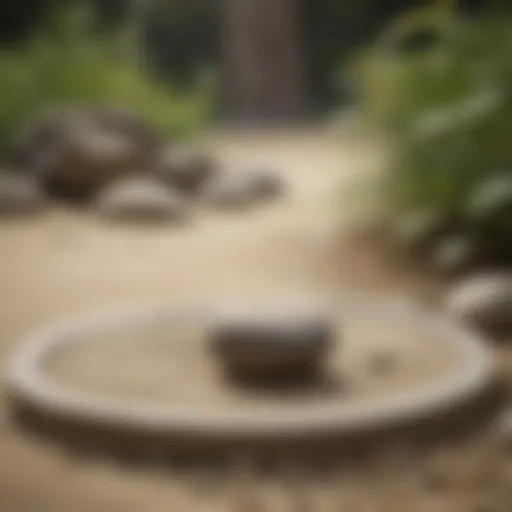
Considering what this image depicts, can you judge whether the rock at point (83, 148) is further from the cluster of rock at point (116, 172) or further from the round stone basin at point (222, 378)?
the round stone basin at point (222, 378)

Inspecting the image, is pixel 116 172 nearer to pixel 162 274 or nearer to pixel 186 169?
pixel 186 169

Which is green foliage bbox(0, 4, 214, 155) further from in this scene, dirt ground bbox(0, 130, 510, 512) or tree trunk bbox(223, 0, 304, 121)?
dirt ground bbox(0, 130, 510, 512)

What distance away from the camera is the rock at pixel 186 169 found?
197 inches

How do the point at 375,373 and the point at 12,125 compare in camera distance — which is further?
the point at 12,125

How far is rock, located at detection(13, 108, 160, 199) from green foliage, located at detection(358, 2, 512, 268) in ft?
3.94

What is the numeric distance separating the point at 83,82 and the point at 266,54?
56.5 inches

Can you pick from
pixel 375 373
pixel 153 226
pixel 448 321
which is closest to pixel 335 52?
pixel 153 226

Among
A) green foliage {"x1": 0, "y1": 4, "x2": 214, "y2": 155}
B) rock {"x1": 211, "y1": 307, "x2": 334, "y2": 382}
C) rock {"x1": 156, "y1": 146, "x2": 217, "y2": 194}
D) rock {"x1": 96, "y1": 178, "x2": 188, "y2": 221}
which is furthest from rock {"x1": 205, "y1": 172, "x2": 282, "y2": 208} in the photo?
rock {"x1": 211, "y1": 307, "x2": 334, "y2": 382}

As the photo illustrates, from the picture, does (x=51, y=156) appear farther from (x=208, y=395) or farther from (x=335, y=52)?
(x=208, y=395)

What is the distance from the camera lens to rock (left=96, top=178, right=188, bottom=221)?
399cm

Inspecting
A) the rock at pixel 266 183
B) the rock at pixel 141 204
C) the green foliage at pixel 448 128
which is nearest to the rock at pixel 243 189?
the rock at pixel 266 183

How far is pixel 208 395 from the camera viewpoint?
2.47m

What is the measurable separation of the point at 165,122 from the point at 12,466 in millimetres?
3909

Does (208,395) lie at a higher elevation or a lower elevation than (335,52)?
lower
